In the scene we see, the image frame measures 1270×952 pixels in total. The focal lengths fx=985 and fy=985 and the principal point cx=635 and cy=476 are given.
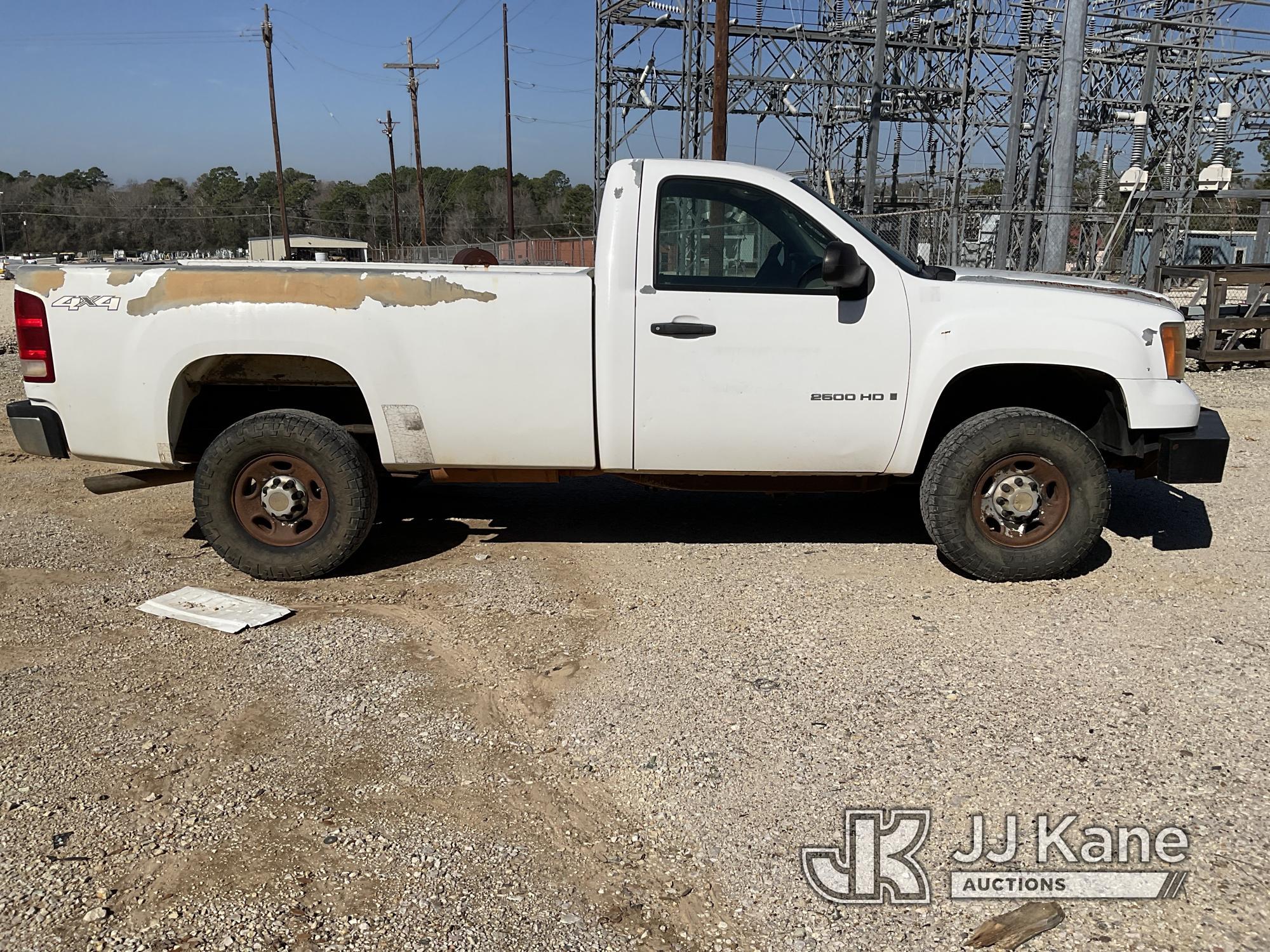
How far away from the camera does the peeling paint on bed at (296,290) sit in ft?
16.5

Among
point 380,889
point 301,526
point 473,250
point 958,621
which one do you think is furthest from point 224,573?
point 958,621

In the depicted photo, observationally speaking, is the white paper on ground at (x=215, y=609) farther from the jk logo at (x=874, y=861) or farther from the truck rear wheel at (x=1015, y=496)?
the truck rear wheel at (x=1015, y=496)

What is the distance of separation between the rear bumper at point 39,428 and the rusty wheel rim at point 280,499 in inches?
38.3

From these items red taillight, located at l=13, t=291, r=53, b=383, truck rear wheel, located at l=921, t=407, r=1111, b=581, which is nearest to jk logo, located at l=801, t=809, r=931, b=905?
truck rear wheel, located at l=921, t=407, r=1111, b=581

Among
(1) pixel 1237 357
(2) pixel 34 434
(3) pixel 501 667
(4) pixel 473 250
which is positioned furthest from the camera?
(1) pixel 1237 357

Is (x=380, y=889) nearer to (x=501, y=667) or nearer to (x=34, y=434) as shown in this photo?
(x=501, y=667)

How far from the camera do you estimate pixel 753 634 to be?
4.72 m

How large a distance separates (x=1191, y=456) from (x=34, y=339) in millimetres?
6158

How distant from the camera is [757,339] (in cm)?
507

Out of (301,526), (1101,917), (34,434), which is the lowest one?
(1101,917)

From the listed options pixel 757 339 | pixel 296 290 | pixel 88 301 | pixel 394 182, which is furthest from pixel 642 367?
pixel 394 182

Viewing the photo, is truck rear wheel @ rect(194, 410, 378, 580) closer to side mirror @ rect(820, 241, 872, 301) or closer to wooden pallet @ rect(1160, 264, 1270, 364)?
side mirror @ rect(820, 241, 872, 301)

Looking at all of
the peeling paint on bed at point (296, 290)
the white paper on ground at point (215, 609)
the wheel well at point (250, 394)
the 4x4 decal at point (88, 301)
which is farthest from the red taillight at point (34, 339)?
the white paper on ground at point (215, 609)

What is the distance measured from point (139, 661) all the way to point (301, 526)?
1.23 meters
